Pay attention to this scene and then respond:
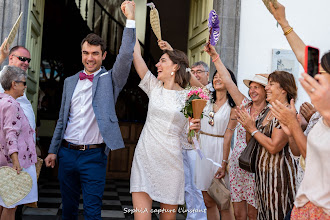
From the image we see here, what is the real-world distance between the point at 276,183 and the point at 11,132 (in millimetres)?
2209

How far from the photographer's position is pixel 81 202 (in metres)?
6.09

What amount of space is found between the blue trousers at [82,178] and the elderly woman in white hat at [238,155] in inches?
50.2

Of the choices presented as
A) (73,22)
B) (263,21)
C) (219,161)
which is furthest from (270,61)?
(73,22)

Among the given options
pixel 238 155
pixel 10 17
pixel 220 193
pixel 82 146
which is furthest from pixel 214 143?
pixel 10 17

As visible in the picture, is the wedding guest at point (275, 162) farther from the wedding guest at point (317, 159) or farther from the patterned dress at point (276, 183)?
the wedding guest at point (317, 159)

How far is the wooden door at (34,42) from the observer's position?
16.2 ft

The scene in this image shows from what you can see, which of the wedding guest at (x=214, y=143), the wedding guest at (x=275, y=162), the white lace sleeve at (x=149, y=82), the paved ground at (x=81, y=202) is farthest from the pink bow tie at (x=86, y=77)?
the paved ground at (x=81, y=202)

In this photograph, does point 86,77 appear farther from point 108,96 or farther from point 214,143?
point 214,143

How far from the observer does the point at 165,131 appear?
10.8 feet

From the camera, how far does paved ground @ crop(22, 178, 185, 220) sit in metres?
5.23

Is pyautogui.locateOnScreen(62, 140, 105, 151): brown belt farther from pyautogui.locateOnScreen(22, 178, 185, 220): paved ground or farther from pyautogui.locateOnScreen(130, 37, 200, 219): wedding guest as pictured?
pyautogui.locateOnScreen(22, 178, 185, 220): paved ground

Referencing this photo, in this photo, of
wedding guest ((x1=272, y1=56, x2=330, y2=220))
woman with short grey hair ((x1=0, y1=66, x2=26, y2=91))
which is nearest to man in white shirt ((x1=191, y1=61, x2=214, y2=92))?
woman with short grey hair ((x1=0, y1=66, x2=26, y2=91))

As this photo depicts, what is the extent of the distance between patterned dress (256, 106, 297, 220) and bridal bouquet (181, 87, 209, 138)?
1.92ft

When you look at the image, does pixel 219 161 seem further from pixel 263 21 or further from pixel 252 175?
pixel 263 21
